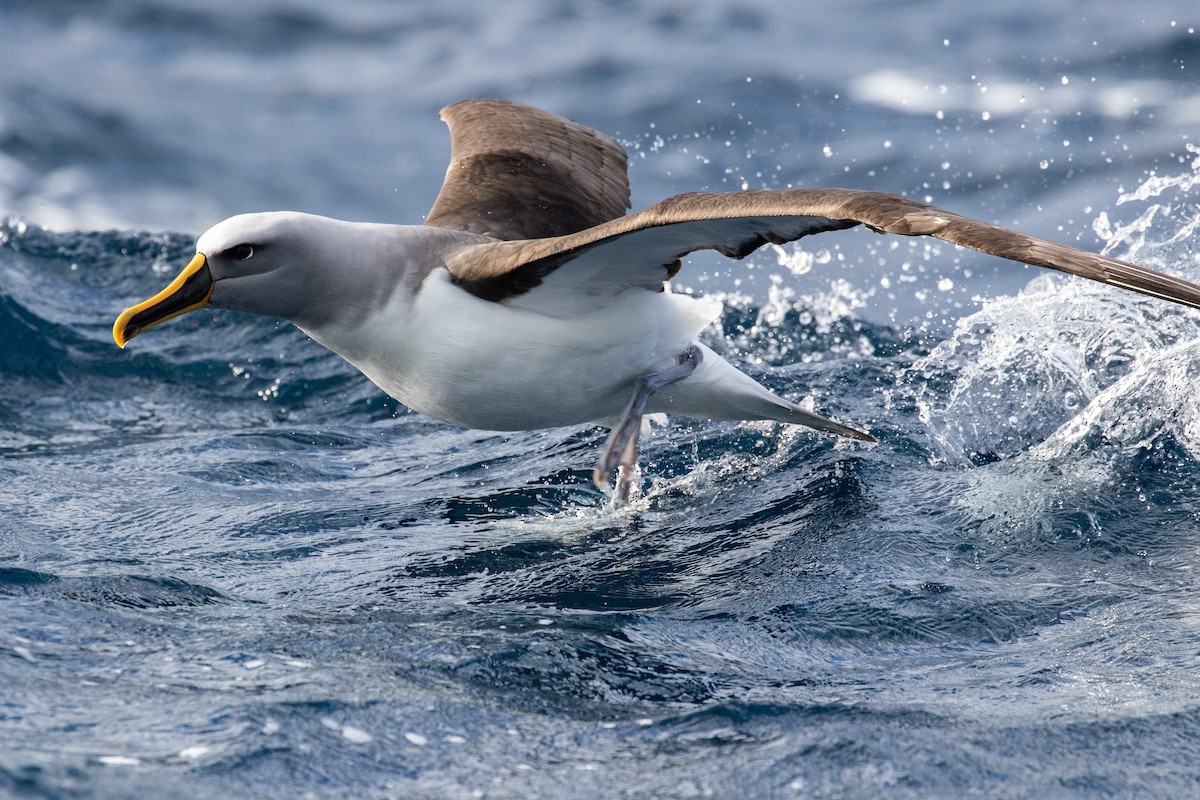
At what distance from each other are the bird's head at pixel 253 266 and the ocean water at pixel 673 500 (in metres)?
1.21

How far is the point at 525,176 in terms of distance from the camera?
7984 mm

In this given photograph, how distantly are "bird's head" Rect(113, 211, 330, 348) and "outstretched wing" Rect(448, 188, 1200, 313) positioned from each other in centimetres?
72

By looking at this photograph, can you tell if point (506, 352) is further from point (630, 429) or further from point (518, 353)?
point (630, 429)

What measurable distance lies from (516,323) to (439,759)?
261 cm

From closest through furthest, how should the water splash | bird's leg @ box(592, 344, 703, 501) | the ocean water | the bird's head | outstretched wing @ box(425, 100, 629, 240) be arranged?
the ocean water → the bird's head → bird's leg @ box(592, 344, 703, 501) → the water splash → outstretched wing @ box(425, 100, 629, 240)

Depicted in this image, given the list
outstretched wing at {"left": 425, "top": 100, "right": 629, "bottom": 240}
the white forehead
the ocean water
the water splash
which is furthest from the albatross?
the water splash

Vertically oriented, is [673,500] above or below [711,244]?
below

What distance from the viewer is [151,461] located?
27.0 ft

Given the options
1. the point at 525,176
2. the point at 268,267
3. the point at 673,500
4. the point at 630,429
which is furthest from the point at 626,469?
the point at 525,176

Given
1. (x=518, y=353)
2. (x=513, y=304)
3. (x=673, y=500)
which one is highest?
(x=513, y=304)

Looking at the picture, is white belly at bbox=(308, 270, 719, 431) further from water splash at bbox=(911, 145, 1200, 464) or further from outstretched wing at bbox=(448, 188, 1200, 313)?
water splash at bbox=(911, 145, 1200, 464)

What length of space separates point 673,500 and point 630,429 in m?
0.66

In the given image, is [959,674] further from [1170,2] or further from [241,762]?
[1170,2]

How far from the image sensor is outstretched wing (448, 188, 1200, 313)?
5.00 meters
